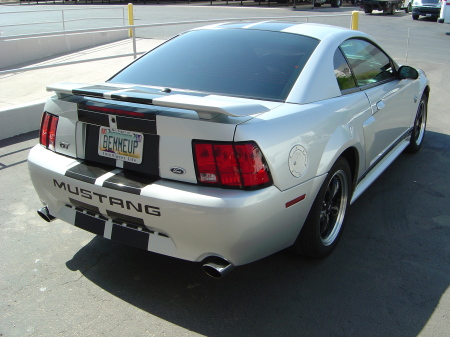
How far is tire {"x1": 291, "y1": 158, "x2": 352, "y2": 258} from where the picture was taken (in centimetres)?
333

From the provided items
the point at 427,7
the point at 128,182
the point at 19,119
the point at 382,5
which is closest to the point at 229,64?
the point at 128,182

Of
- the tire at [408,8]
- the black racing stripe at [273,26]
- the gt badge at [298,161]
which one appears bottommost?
the gt badge at [298,161]

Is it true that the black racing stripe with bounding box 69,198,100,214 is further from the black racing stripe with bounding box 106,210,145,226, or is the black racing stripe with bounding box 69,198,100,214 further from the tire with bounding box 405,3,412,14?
the tire with bounding box 405,3,412,14

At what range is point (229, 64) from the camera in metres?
3.66

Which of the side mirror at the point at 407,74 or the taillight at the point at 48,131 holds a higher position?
the side mirror at the point at 407,74

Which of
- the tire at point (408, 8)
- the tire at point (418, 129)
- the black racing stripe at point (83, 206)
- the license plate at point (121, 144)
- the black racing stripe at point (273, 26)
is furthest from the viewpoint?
the tire at point (408, 8)

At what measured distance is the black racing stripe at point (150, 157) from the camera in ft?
9.67

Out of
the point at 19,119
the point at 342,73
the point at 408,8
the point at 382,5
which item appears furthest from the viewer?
the point at 408,8

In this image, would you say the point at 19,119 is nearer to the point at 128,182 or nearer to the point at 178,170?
the point at 128,182

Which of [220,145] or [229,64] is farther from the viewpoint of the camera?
[229,64]

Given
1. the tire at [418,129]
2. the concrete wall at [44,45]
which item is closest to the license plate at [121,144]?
the tire at [418,129]

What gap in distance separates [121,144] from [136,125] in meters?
0.20

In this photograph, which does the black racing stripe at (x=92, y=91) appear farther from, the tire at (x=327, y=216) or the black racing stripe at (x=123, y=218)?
the tire at (x=327, y=216)

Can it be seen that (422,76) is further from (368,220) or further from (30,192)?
(30,192)
